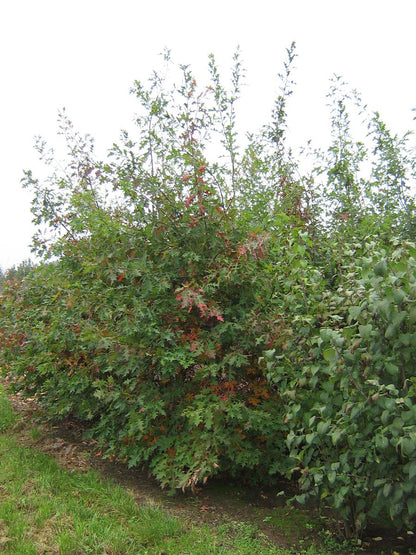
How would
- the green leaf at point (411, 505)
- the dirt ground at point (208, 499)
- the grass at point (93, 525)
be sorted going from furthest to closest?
the dirt ground at point (208, 499) < the grass at point (93, 525) < the green leaf at point (411, 505)

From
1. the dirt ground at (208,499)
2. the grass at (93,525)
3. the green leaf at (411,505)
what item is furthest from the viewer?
the dirt ground at (208,499)

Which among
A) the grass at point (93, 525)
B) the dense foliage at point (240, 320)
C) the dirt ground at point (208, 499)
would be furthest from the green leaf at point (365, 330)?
the grass at point (93, 525)

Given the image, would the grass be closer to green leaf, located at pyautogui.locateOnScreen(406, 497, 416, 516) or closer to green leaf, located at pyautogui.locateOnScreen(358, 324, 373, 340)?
green leaf, located at pyautogui.locateOnScreen(406, 497, 416, 516)

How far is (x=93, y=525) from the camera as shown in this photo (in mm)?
3037

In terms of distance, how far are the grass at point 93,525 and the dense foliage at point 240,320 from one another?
0.31 m

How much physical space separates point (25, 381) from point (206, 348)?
262cm

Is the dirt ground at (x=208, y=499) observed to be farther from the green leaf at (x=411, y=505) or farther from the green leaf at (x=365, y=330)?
the green leaf at (x=365, y=330)

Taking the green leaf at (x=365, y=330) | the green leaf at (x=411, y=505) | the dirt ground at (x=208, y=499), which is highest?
the green leaf at (x=365, y=330)

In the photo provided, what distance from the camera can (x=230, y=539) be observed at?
118 inches

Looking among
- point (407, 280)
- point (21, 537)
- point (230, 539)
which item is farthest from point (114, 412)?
point (407, 280)

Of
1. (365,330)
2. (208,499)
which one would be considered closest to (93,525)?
(208,499)

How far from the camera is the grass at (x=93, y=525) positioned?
2.84m

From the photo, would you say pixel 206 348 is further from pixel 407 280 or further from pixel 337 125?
pixel 337 125

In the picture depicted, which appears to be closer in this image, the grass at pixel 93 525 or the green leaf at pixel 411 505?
the green leaf at pixel 411 505
